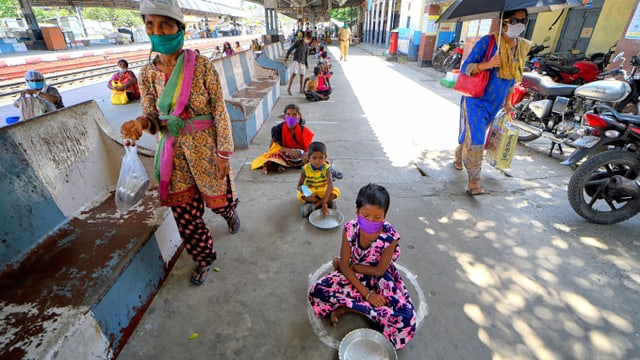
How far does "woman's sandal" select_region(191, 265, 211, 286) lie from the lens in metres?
2.26

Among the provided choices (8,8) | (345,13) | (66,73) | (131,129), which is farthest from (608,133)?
(345,13)

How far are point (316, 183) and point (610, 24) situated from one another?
34.9 feet

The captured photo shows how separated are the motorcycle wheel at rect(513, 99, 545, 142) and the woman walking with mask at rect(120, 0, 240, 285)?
16.4ft

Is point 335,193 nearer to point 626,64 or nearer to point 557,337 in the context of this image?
point 557,337

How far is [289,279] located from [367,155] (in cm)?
279

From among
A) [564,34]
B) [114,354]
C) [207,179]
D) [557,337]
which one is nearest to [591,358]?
[557,337]

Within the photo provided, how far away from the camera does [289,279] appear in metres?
2.34

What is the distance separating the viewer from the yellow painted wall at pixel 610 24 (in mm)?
7969

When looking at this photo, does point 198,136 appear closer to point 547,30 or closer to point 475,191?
point 475,191

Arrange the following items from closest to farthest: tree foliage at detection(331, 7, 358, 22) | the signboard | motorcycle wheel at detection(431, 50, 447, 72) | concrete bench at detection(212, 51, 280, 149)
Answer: concrete bench at detection(212, 51, 280, 149)
motorcycle wheel at detection(431, 50, 447, 72)
the signboard
tree foliage at detection(331, 7, 358, 22)

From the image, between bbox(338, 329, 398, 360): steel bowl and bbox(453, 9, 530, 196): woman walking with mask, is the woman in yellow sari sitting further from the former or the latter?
bbox(338, 329, 398, 360): steel bowl

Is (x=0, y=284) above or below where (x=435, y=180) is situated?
above

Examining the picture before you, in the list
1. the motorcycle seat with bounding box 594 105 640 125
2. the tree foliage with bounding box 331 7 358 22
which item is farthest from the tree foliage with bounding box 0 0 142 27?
the motorcycle seat with bounding box 594 105 640 125

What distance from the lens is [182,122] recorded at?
1.84 meters
